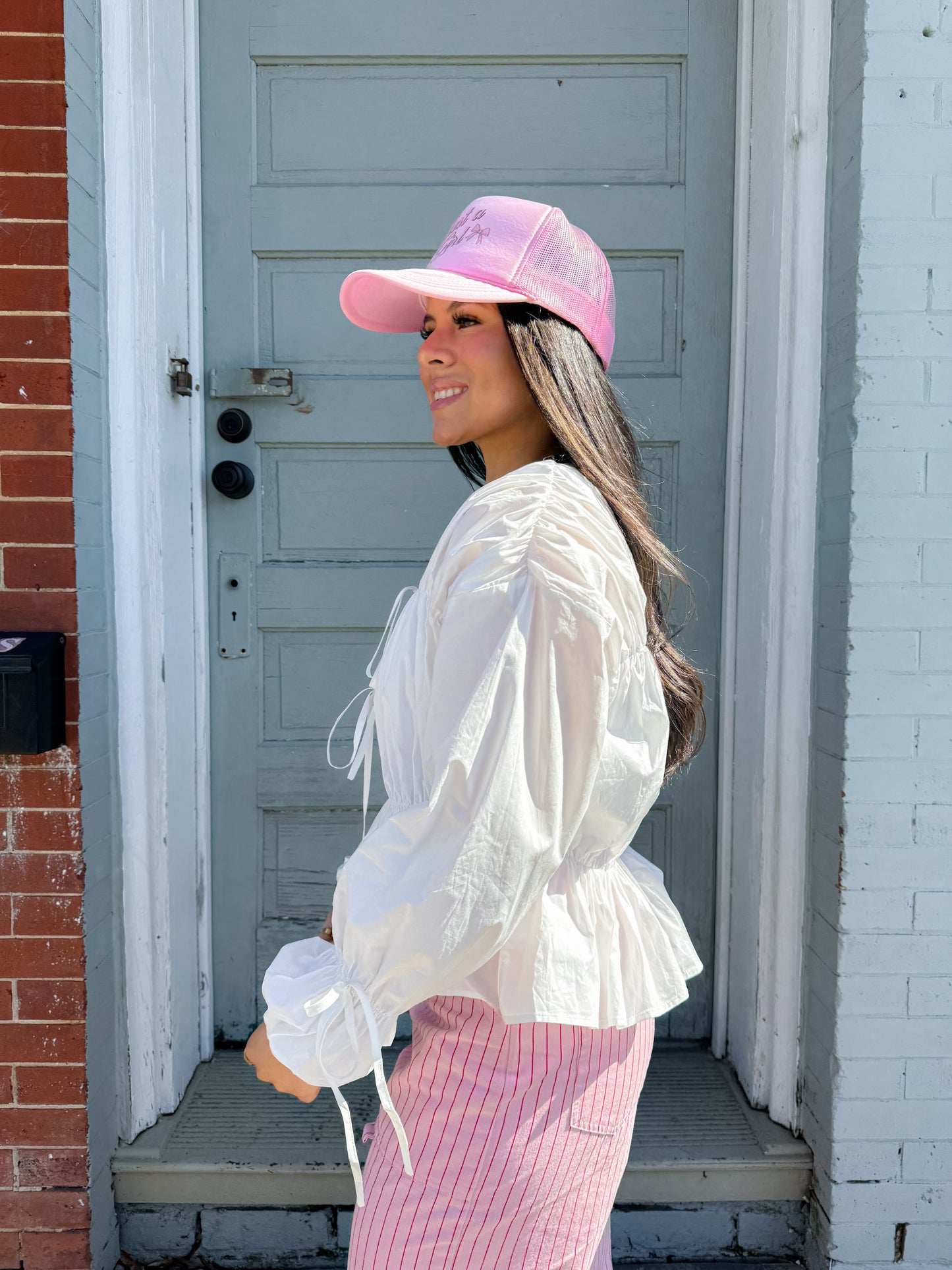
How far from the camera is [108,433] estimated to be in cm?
201

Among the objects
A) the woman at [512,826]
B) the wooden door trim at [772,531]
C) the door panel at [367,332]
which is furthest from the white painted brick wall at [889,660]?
the woman at [512,826]

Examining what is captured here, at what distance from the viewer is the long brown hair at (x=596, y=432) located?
4.15ft

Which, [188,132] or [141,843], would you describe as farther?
[188,132]

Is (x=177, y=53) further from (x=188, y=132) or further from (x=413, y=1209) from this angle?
(x=413, y=1209)

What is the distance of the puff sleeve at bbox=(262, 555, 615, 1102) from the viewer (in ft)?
3.34

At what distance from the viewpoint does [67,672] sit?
6.16 feet

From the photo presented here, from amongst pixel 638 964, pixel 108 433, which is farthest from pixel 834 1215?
pixel 108 433

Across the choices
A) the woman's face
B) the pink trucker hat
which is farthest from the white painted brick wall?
the woman's face

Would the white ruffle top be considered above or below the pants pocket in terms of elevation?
above

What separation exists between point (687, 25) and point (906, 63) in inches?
26.2

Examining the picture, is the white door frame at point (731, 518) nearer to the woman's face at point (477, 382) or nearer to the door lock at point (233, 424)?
the door lock at point (233, 424)

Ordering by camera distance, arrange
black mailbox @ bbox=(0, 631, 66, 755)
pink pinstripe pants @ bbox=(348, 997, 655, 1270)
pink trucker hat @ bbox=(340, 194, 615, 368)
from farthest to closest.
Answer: black mailbox @ bbox=(0, 631, 66, 755)
pink trucker hat @ bbox=(340, 194, 615, 368)
pink pinstripe pants @ bbox=(348, 997, 655, 1270)

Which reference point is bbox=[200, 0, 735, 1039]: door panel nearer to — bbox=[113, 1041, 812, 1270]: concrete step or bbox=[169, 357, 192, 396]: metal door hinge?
bbox=[169, 357, 192, 396]: metal door hinge

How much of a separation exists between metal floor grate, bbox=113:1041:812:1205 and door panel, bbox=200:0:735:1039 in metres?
0.32
